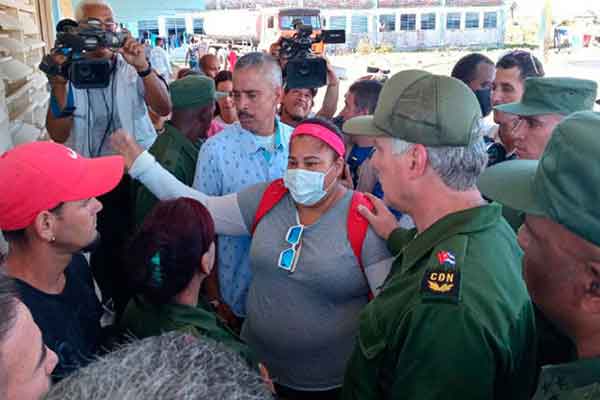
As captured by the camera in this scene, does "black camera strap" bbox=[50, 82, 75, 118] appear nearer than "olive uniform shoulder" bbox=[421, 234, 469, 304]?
No

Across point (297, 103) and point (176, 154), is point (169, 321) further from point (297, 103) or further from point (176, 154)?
point (297, 103)

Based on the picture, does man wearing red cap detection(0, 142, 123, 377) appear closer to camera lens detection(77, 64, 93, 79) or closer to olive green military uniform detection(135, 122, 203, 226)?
olive green military uniform detection(135, 122, 203, 226)

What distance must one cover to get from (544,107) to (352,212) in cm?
98

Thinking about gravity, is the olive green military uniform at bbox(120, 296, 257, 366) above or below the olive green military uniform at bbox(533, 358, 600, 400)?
below

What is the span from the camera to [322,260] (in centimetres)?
194

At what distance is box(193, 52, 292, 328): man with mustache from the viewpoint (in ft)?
8.15

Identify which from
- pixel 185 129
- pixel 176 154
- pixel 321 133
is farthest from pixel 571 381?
pixel 185 129

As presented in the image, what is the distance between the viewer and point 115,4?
817 cm

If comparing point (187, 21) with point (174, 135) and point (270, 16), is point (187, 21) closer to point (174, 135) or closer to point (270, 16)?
point (270, 16)

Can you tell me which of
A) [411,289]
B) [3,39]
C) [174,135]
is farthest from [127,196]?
[411,289]

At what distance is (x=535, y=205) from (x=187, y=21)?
23.9 m

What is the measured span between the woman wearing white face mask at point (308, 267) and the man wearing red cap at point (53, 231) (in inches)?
21.7

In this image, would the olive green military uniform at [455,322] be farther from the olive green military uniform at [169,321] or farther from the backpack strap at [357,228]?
the backpack strap at [357,228]

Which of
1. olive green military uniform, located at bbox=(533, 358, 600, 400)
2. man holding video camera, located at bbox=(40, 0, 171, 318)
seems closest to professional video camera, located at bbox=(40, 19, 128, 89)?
man holding video camera, located at bbox=(40, 0, 171, 318)
